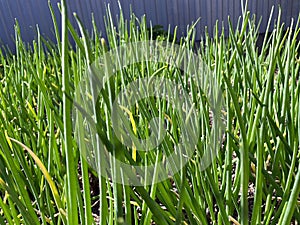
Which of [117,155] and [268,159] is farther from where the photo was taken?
[268,159]

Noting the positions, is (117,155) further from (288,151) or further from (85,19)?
(85,19)

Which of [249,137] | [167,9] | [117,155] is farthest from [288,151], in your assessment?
[167,9]

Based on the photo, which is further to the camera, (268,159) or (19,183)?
(268,159)

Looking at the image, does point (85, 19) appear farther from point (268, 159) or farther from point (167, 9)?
point (268, 159)

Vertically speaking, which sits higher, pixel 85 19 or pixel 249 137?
pixel 249 137

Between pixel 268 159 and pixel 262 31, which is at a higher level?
pixel 268 159

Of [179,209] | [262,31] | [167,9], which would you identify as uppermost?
[179,209]

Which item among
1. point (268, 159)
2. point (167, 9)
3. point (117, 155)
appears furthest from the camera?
point (167, 9)

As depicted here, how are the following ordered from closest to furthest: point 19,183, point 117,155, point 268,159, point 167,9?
point 117,155
point 19,183
point 268,159
point 167,9

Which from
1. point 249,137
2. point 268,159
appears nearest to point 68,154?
point 249,137
